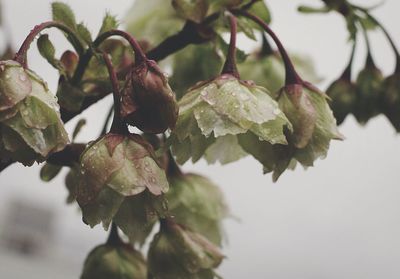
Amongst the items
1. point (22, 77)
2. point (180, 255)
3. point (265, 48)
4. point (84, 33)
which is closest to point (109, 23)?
point (84, 33)

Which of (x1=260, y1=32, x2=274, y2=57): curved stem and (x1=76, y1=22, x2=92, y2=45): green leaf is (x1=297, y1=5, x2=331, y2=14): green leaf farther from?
(x1=76, y1=22, x2=92, y2=45): green leaf

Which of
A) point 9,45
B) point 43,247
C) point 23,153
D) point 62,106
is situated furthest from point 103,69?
point 43,247

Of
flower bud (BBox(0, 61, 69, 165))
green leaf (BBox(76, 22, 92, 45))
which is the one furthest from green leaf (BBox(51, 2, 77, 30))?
flower bud (BBox(0, 61, 69, 165))

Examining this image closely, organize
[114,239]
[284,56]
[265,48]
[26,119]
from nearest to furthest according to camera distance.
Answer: [26,119], [284,56], [114,239], [265,48]

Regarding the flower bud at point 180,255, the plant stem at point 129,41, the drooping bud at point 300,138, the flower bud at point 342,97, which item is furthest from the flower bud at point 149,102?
the flower bud at point 342,97

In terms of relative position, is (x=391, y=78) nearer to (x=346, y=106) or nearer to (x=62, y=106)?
(x=346, y=106)

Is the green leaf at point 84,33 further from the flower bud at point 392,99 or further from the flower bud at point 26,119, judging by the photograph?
the flower bud at point 392,99

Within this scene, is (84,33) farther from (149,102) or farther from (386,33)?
(386,33)
